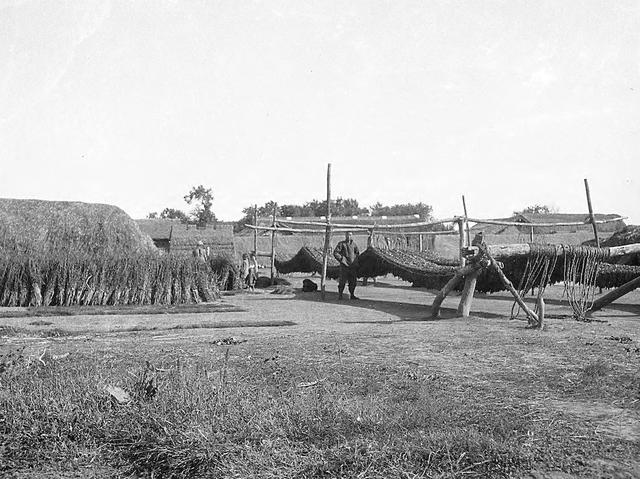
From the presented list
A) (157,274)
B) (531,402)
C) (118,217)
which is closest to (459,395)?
(531,402)

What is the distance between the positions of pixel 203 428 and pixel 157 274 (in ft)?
38.2

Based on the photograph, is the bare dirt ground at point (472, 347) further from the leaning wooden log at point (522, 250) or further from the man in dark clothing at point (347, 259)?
the man in dark clothing at point (347, 259)

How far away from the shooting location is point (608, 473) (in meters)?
3.35

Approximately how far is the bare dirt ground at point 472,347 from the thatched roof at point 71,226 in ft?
27.3

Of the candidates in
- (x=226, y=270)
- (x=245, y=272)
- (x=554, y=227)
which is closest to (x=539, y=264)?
(x=226, y=270)

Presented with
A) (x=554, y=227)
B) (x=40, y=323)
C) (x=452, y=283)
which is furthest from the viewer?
(x=554, y=227)

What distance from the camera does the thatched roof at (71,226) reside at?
19.6 meters

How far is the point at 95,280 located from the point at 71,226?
663 cm

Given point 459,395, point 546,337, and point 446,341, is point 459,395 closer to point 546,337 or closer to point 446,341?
point 446,341

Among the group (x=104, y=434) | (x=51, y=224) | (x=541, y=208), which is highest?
(x=541, y=208)

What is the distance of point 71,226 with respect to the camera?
20391mm

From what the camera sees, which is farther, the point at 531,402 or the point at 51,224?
the point at 51,224

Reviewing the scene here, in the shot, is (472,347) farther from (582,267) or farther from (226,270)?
(226,270)

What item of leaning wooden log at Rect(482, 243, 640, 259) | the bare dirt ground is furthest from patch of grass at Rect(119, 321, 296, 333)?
leaning wooden log at Rect(482, 243, 640, 259)
